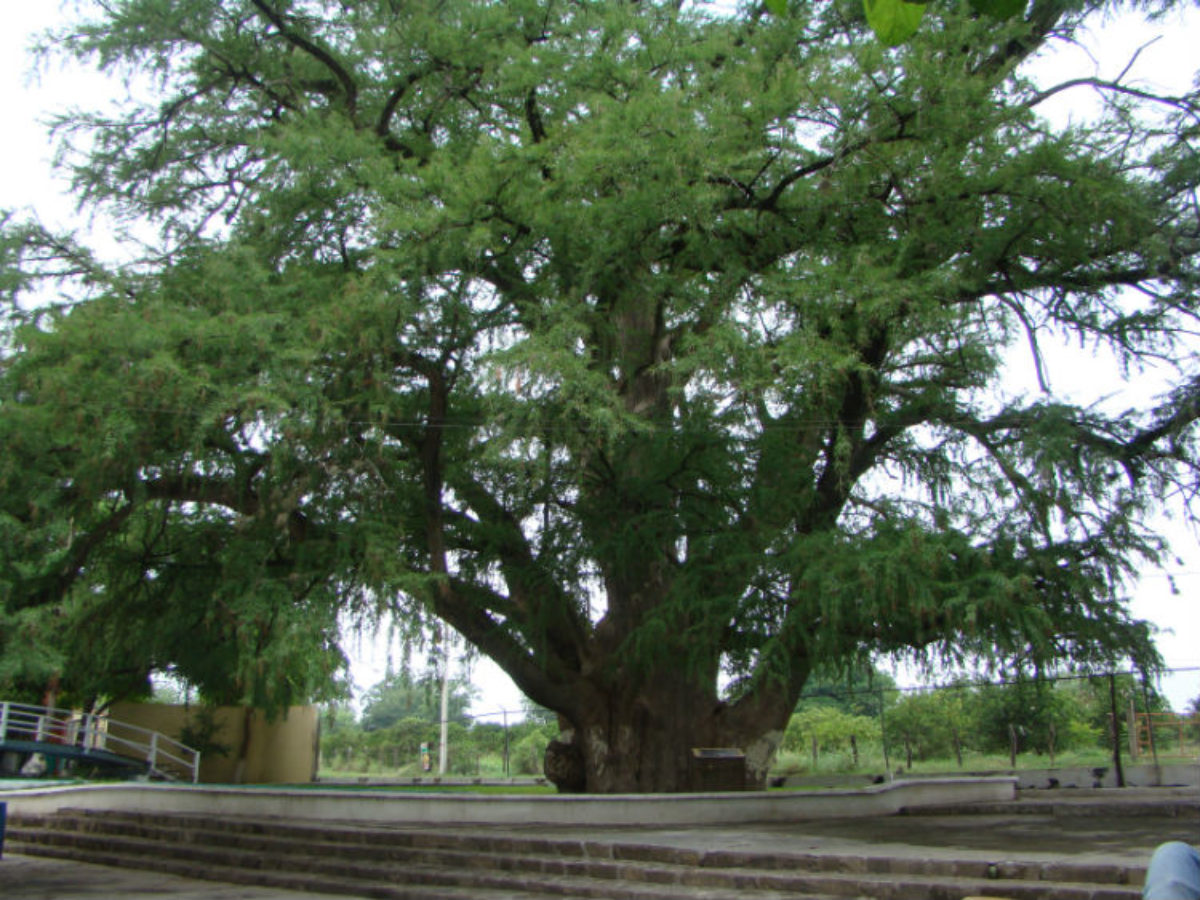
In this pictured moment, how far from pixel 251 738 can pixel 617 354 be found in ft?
72.9

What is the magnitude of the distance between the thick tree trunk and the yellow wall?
14492 millimetres

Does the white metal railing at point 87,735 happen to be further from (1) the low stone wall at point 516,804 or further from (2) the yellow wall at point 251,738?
(1) the low stone wall at point 516,804

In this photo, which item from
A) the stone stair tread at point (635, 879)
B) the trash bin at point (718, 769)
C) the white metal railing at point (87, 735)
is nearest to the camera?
the stone stair tread at point (635, 879)

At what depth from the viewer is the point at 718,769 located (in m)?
15.7

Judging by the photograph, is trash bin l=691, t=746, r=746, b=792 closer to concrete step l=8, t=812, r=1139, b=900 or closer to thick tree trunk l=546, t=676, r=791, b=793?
thick tree trunk l=546, t=676, r=791, b=793

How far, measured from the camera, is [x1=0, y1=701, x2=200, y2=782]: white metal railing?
2155 cm

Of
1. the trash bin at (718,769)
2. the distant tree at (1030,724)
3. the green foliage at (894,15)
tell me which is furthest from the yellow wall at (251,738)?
the green foliage at (894,15)

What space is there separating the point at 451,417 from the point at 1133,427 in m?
9.68

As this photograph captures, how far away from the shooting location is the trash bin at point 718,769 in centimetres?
1570

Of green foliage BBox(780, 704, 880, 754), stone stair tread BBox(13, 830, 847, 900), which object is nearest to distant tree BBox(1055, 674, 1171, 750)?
green foliage BBox(780, 704, 880, 754)

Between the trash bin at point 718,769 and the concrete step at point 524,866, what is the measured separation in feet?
13.7

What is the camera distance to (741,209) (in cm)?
1398

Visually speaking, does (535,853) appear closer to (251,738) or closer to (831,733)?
(831,733)

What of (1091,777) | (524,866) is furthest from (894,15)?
(1091,777)
